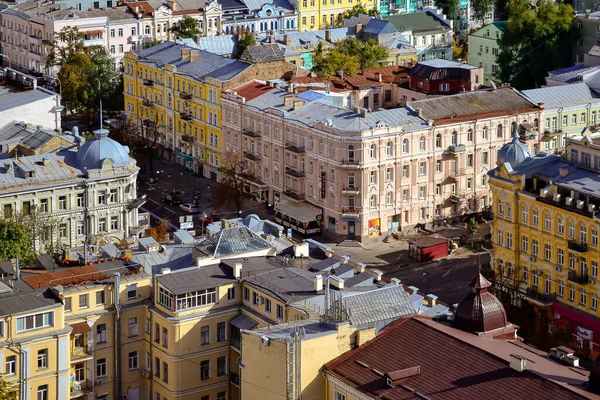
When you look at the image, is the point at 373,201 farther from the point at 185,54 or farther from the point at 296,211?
the point at 185,54

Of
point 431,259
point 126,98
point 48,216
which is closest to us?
point 48,216

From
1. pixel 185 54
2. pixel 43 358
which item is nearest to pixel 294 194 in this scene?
pixel 185 54

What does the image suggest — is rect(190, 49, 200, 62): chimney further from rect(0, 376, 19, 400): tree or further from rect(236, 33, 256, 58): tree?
rect(0, 376, 19, 400): tree

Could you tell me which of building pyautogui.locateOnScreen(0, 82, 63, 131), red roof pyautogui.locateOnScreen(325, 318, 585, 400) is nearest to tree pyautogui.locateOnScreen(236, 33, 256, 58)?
building pyautogui.locateOnScreen(0, 82, 63, 131)

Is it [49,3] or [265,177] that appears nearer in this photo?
[265,177]

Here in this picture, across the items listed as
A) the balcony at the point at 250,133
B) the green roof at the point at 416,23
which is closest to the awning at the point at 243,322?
the balcony at the point at 250,133

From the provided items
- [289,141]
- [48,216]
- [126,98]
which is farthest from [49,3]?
[48,216]

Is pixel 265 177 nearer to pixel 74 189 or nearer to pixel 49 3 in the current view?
pixel 74 189
